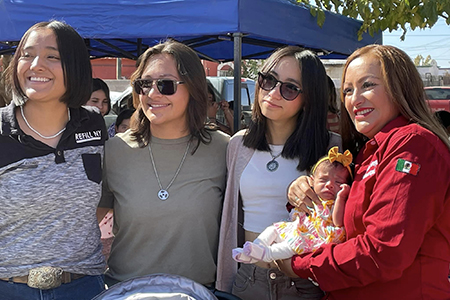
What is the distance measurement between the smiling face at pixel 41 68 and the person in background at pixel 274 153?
1.02 metres

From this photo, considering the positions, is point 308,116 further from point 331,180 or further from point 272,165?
point 331,180

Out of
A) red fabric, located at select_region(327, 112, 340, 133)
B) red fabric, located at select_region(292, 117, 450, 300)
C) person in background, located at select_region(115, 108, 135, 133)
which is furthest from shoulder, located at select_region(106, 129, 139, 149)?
red fabric, located at select_region(327, 112, 340, 133)

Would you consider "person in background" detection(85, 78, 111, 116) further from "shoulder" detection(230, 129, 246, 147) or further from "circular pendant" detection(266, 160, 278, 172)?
"circular pendant" detection(266, 160, 278, 172)

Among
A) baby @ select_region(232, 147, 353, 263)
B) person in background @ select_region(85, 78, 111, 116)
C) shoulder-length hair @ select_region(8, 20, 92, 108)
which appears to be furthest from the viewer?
person in background @ select_region(85, 78, 111, 116)

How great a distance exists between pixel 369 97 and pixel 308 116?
23.1 inches

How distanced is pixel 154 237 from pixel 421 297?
4.33 ft

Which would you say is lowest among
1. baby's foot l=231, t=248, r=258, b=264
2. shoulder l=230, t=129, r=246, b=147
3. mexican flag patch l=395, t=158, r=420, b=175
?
baby's foot l=231, t=248, r=258, b=264

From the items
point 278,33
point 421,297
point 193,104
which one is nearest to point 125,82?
point 278,33

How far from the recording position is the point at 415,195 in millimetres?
1662

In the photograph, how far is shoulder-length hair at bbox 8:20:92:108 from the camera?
7.33 ft

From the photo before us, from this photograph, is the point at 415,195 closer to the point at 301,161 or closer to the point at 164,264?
the point at 301,161

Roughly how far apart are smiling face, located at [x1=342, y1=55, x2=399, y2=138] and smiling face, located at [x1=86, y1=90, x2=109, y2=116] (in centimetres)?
372

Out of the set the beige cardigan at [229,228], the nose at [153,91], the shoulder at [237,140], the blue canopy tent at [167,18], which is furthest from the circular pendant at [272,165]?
the blue canopy tent at [167,18]

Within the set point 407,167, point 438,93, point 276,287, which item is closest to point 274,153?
point 276,287
